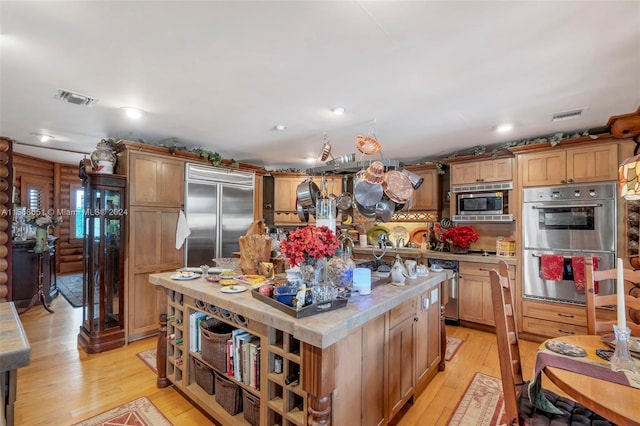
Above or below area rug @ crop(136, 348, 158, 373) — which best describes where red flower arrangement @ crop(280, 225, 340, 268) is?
above

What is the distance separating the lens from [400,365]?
A: 2.10 metres

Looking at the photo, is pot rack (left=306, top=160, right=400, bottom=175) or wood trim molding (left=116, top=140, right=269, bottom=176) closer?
pot rack (left=306, top=160, right=400, bottom=175)

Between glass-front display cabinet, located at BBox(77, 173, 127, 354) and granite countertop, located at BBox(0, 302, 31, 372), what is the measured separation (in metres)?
2.22

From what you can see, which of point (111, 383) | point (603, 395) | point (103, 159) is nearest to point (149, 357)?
point (111, 383)

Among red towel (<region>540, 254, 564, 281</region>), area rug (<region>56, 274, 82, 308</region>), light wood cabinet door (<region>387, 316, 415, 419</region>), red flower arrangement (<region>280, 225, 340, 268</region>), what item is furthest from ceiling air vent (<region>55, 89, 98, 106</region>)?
red towel (<region>540, 254, 564, 281</region>)

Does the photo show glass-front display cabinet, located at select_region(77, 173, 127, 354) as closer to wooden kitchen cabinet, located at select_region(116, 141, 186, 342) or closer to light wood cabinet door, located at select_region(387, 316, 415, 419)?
wooden kitchen cabinet, located at select_region(116, 141, 186, 342)

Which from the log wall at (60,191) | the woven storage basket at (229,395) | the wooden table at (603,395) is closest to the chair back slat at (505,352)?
the wooden table at (603,395)

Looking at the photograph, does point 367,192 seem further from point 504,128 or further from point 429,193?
point 429,193

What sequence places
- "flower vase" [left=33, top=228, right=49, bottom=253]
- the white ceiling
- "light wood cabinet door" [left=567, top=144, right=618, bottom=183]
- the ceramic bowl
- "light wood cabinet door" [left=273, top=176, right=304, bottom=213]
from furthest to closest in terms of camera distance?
"light wood cabinet door" [left=273, top=176, right=304, bottom=213] < "flower vase" [left=33, top=228, right=49, bottom=253] < "light wood cabinet door" [left=567, top=144, right=618, bottom=183] < the ceramic bowl < the white ceiling

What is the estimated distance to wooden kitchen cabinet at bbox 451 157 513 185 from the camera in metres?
3.85

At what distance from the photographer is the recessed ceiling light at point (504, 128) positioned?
3.18 meters

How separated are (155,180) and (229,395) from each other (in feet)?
9.05

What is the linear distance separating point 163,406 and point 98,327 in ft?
5.19

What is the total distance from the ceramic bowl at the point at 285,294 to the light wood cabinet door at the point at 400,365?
29.2 inches
